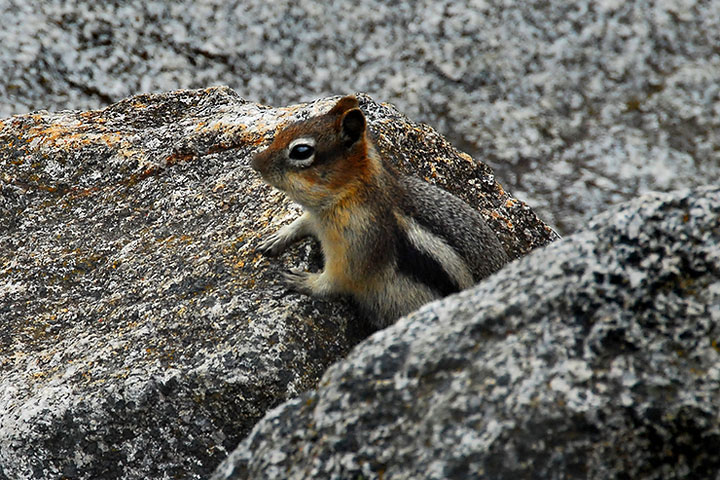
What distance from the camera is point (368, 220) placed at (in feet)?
15.7

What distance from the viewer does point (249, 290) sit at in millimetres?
4418

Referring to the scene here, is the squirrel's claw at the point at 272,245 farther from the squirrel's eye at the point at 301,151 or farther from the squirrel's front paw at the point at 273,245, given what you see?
the squirrel's eye at the point at 301,151

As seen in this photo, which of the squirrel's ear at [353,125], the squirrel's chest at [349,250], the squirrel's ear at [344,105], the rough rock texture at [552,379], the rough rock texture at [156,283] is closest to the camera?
the rough rock texture at [552,379]

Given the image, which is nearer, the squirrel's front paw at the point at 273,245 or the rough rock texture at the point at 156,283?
the rough rock texture at the point at 156,283

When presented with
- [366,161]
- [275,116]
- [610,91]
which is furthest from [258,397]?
[610,91]

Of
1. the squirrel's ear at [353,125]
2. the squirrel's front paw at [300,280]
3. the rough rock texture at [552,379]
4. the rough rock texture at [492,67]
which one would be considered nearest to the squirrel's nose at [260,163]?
the squirrel's ear at [353,125]

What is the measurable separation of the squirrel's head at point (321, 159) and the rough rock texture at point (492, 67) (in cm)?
621

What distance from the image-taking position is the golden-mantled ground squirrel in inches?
182

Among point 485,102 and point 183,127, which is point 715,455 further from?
point 485,102

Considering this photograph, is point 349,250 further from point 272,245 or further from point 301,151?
point 301,151

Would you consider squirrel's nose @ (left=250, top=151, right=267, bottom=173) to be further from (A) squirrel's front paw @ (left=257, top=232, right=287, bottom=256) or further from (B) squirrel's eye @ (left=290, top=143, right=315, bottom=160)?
(A) squirrel's front paw @ (left=257, top=232, right=287, bottom=256)

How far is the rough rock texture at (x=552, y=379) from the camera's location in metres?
2.16

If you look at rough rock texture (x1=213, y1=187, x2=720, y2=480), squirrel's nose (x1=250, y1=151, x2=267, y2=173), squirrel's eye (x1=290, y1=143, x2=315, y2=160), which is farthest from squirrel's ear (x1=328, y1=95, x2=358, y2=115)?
rough rock texture (x1=213, y1=187, x2=720, y2=480)

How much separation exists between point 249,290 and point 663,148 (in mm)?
8286
